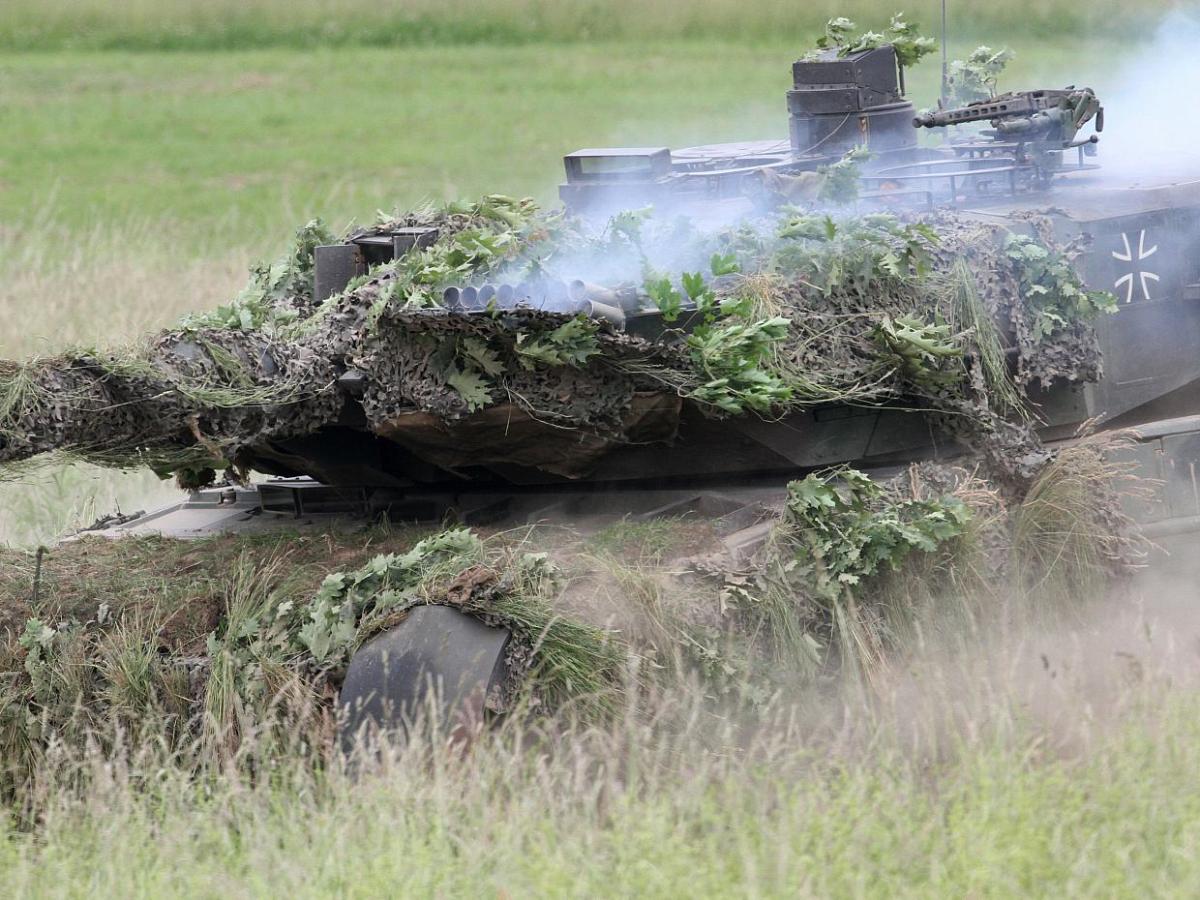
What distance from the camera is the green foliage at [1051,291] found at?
20.9 ft

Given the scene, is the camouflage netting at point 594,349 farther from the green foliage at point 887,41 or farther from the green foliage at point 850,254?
the green foliage at point 887,41

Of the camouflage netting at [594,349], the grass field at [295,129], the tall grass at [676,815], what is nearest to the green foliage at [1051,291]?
the camouflage netting at [594,349]

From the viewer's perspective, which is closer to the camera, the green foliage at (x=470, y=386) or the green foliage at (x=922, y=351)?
the green foliage at (x=470, y=386)

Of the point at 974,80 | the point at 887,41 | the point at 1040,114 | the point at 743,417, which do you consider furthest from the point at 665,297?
the point at 974,80

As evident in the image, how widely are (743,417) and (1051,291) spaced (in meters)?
1.25

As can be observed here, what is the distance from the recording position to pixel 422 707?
5355mm

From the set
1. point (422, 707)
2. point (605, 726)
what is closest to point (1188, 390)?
point (605, 726)

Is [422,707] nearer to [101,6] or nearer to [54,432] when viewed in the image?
[54,432]

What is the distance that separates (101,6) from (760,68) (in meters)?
9.94

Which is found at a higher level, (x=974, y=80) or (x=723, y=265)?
(x=974, y=80)

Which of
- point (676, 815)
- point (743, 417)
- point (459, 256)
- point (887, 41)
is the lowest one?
point (676, 815)

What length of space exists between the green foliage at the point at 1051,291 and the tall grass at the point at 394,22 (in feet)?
52.6

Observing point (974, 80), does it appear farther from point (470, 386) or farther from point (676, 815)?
point (676, 815)

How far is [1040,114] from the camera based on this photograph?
7156mm
